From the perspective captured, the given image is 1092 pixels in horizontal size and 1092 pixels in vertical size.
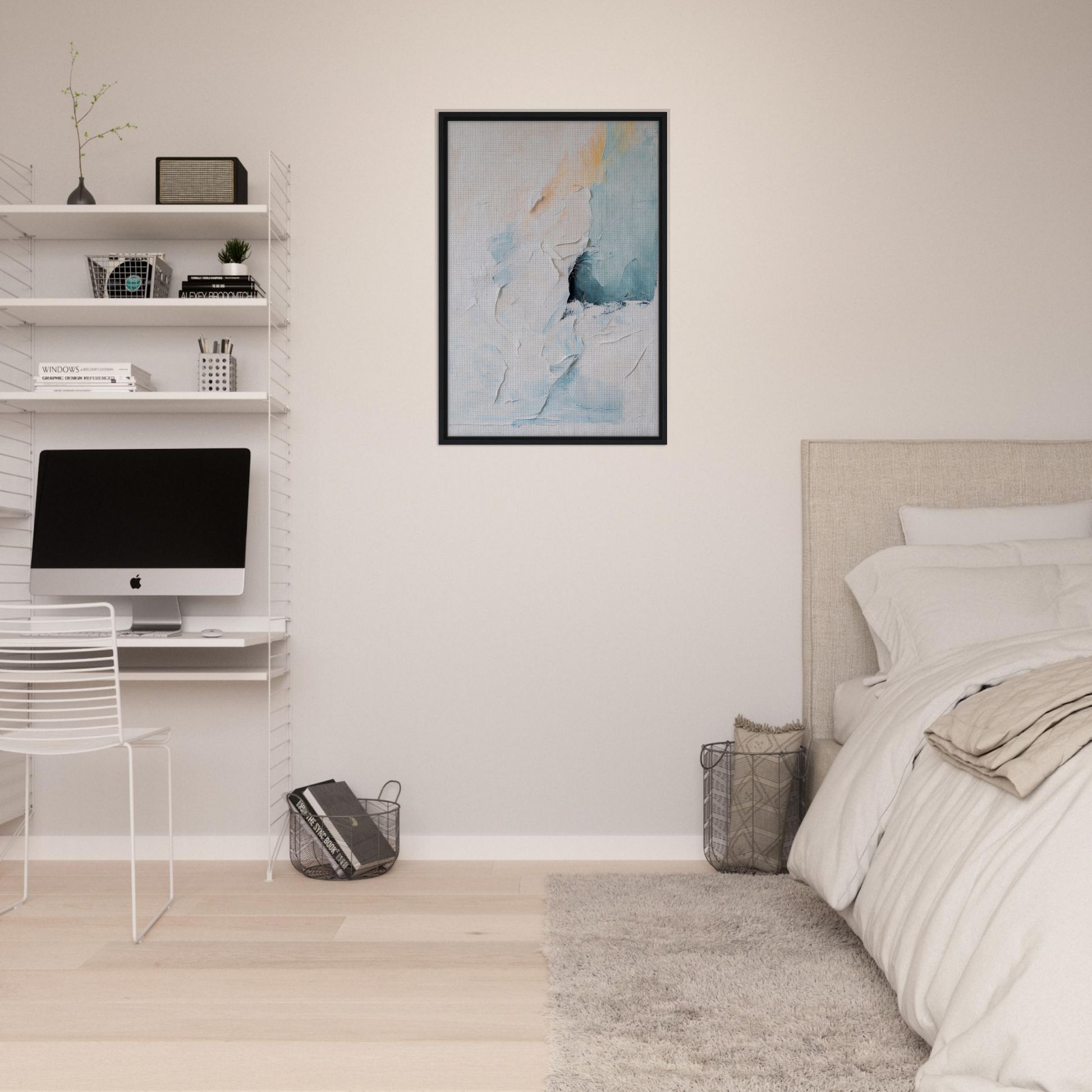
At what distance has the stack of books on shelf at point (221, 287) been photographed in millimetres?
2906

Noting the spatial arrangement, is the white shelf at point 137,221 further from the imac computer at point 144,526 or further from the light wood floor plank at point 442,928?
the light wood floor plank at point 442,928

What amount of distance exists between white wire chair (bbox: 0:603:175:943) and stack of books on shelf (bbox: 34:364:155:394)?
0.65 m

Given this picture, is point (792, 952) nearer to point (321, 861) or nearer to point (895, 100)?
point (321, 861)

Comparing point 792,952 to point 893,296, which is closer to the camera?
point 792,952

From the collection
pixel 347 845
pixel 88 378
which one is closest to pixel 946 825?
pixel 347 845

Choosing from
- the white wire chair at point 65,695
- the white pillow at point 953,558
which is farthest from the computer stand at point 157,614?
the white pillow at point 953,558

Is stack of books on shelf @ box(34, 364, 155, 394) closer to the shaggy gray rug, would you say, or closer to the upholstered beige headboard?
the shaggy gray rug

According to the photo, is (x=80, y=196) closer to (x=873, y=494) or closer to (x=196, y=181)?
(x=196, y=181)

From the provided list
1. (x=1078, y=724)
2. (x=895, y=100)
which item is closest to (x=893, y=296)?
(x=895, y=100)

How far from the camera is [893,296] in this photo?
122 inches

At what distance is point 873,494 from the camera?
3035mm

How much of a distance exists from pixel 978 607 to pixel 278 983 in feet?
6.23

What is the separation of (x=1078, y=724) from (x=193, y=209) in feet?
8.70

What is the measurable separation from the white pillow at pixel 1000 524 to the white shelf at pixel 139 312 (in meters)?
2.11
